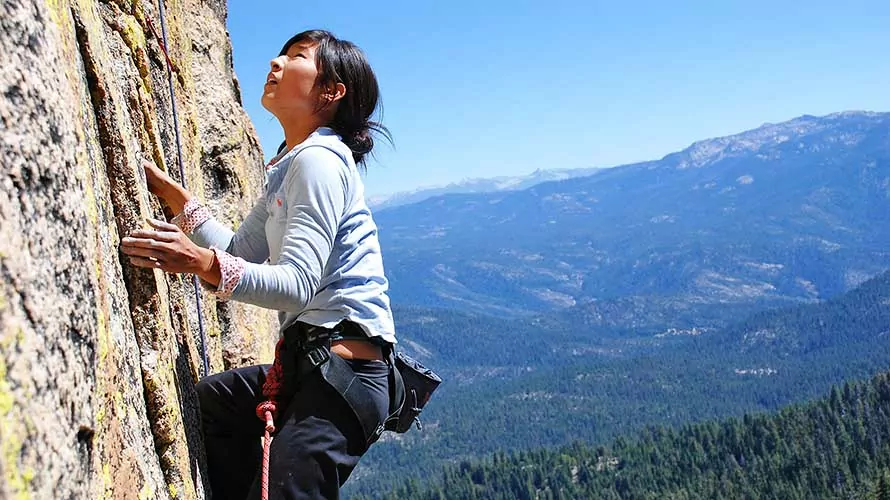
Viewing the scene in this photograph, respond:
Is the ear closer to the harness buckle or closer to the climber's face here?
the climber's face

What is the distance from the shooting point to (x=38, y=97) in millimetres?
2336

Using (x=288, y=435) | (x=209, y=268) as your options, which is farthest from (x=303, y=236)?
(x=288, y=435)

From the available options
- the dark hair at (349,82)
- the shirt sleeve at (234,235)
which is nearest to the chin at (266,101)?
the dark hair at (349,82)

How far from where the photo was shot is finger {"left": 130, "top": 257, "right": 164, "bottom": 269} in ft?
11.7

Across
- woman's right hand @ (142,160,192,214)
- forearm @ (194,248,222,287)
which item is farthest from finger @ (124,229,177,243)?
woman's right hand @ (142,160,192,214)

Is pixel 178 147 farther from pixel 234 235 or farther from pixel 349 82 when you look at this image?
pixel 349 82

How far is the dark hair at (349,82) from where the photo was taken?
4.61 meters

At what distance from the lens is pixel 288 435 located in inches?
160

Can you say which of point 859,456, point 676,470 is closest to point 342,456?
point 859,456

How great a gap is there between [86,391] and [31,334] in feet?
1.29

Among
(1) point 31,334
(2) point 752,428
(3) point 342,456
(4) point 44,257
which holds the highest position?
(4) point 44,257

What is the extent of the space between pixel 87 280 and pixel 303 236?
132 cm

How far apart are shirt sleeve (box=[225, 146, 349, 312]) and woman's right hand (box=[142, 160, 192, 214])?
985mm

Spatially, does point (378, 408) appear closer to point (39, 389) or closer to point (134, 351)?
point (134, 351)
